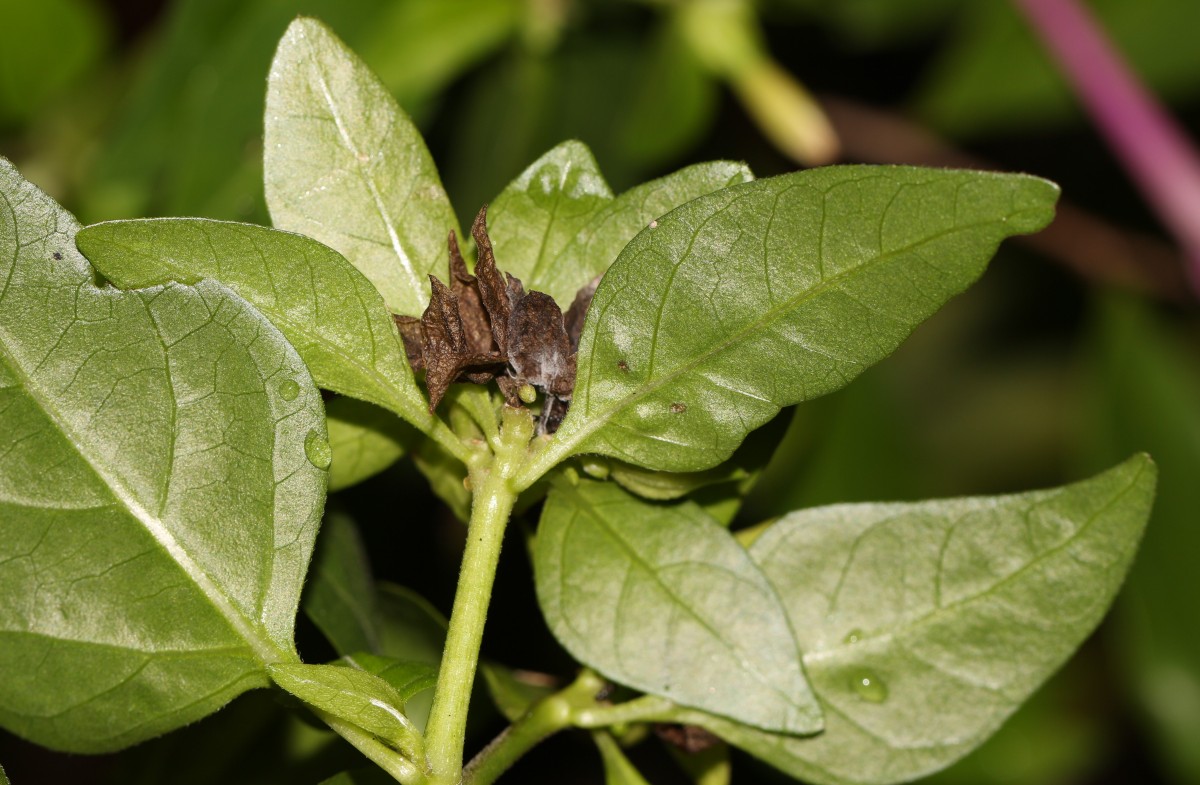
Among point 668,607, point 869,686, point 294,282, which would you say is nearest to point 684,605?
point 668,607

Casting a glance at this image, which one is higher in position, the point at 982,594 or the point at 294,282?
the point at 294,282

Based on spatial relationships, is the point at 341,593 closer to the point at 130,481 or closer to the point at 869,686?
the point at 130,481

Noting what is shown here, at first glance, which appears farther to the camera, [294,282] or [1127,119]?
[1127,119]

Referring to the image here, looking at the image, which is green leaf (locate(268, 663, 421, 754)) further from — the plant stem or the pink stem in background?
the pink stem in background

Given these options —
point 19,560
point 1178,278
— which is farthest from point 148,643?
point 1178,278

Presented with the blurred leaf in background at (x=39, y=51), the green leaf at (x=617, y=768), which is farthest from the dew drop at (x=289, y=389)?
the blurred leaf in background at (x=39, y=51)

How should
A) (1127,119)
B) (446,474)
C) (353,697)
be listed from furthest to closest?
(1127,119) < (446,474) < (353,697)

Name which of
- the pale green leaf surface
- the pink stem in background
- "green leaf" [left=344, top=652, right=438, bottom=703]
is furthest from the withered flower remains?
the pink stem in background
